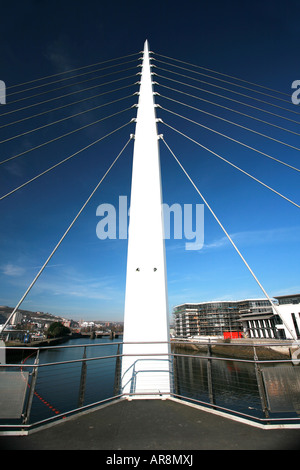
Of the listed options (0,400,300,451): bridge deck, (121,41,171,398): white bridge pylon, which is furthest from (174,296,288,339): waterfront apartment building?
(0,400,300,451): bridge deck

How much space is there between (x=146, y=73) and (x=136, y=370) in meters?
6.83

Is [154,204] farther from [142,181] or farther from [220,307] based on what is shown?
[220,307]

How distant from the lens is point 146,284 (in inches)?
158

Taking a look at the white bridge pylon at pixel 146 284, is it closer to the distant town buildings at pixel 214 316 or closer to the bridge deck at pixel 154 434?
the bridge deck at pixel 154 434

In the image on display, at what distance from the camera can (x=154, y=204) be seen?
4.45 metres

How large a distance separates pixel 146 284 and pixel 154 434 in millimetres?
2161

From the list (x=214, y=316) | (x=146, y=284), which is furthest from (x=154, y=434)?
(x=214, y=316)

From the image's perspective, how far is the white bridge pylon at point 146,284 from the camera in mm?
3523

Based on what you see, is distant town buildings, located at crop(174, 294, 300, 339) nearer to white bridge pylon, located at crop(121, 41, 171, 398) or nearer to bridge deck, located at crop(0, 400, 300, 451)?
white bridge pylon, located at crop(121, 41, 171, 398)

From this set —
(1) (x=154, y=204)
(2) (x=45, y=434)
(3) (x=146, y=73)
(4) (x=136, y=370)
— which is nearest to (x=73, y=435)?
(2) (x=45, y=434)

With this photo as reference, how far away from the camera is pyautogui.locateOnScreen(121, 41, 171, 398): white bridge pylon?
3.52 m

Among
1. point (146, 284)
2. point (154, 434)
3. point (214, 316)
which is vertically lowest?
point (154, 434)

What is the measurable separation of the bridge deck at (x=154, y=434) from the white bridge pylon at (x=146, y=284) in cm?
82

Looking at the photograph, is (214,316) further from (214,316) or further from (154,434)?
(154,434)
